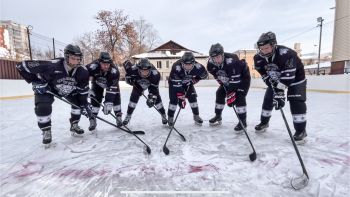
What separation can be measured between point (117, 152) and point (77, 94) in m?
1.14

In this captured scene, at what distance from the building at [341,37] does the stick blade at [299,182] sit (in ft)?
55.0

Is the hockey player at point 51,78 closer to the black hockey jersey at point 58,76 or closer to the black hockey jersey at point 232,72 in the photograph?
the black hockey jersey at point 58,76

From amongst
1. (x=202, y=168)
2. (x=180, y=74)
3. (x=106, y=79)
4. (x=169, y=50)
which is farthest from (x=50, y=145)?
(x=169, y=50)

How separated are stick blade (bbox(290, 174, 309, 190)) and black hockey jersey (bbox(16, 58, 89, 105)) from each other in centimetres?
249

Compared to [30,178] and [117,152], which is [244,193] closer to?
[117,152]

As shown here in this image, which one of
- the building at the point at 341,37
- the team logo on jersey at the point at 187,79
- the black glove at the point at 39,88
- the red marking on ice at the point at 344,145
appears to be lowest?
the red marking on ice at the point at 344,145

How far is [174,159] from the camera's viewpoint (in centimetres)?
202

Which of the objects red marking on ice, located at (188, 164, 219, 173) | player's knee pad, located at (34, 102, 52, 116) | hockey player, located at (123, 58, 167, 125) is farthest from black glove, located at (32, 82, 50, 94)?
red marking on ice, located at (188, 164, 219, 173)

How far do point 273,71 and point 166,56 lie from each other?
27395mm

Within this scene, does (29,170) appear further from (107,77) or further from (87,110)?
(107,77)

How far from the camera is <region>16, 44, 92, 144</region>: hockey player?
2.40 metres

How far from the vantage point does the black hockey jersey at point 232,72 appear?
9.45ft

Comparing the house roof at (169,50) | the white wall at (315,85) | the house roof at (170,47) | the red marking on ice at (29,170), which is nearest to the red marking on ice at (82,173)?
the red marking on ice at (29,170)

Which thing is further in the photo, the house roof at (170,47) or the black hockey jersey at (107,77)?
the house roof at (170,47)
